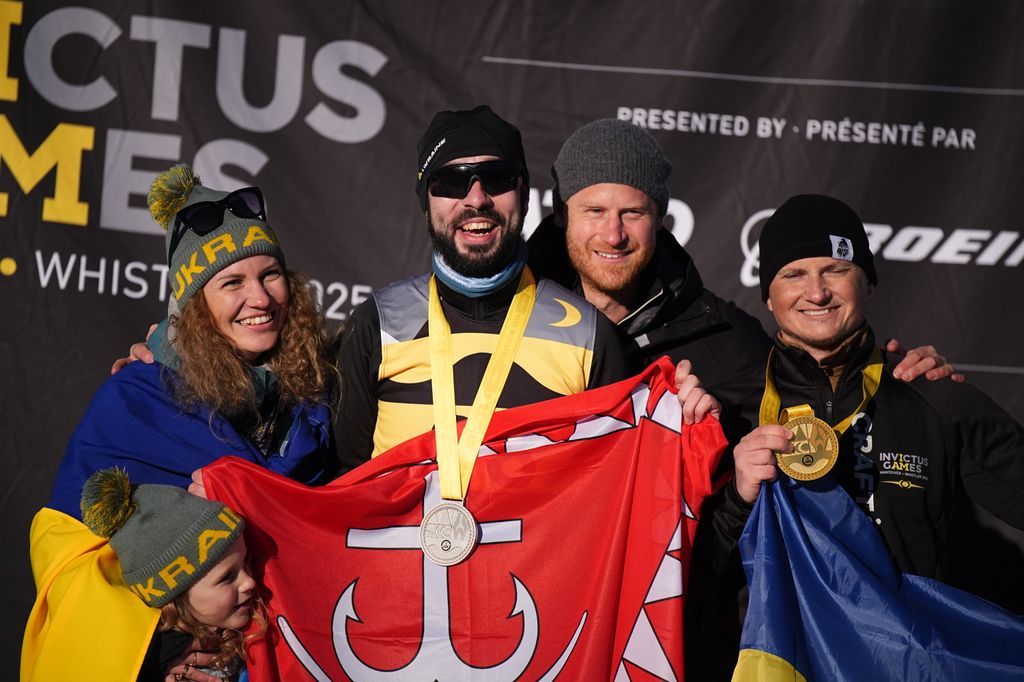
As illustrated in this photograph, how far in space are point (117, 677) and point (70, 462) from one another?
596mm

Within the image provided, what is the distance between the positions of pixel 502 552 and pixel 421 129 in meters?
1.98

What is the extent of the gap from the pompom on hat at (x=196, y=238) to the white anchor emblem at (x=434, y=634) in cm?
84

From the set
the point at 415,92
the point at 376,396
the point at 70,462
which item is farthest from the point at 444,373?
the point at 415,92

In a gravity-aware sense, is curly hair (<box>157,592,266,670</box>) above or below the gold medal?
below

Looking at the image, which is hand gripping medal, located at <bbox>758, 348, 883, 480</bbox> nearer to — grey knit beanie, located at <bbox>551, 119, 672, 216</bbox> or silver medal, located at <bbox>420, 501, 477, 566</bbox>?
silver medal, located at <bbox>420, 501, 477, 566</bbox>

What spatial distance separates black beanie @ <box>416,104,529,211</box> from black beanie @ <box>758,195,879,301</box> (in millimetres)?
738

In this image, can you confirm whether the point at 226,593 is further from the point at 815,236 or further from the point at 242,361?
the point at 815,236

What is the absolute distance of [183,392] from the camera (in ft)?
8.89

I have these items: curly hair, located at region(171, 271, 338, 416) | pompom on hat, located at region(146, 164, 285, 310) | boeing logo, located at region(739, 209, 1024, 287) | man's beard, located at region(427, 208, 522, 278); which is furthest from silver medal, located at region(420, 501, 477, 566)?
boeing logo, located at region(739, 209, 1024, 287)

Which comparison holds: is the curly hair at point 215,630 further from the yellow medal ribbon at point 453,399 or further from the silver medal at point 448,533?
the yellow medal ribbon at point 453,399

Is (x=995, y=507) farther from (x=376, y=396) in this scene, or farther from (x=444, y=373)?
(x=376, y=396)

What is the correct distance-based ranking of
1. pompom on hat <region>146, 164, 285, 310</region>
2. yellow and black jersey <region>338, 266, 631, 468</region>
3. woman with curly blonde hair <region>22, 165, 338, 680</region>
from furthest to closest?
1. pompom on hat <region>146, 164, 285, 310</region>
2. yellow and black jersey <region>338, 266, 631, 468</region>
3. woman with curly blonde hair <region>22, 165, 338, 680</region>

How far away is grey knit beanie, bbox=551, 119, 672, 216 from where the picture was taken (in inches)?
125

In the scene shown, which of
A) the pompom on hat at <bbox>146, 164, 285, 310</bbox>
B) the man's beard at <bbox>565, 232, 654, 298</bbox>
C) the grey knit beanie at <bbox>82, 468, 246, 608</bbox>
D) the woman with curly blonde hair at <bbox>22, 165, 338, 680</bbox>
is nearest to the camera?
the grey knit beanie at <bbox>82, 468, 246, 608</bbox>
